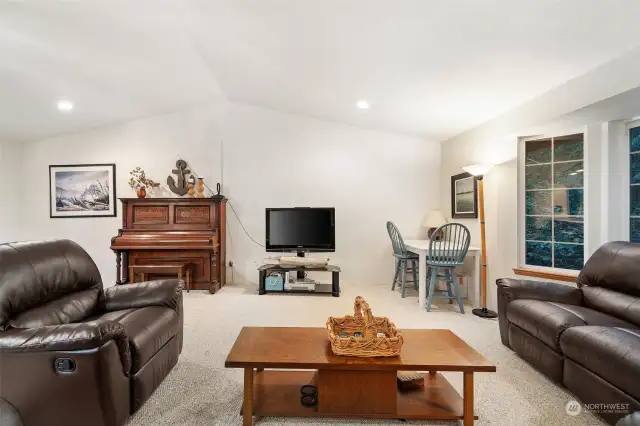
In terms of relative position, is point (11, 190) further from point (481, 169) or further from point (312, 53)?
point (481, 169)

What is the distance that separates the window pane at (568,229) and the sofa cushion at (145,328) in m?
3.44

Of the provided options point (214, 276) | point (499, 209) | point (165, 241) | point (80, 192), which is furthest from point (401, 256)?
point (80, 192)

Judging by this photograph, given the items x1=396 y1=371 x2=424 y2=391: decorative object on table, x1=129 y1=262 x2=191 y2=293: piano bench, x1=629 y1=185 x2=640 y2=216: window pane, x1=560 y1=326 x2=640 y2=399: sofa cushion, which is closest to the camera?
x1=560 y1=326 x2=640 y2=399: sofa cushion

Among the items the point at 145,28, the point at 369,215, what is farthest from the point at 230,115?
the point at 369,215

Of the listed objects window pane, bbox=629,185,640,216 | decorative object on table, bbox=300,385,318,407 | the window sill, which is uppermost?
window pane, bbox=629,185,640,216

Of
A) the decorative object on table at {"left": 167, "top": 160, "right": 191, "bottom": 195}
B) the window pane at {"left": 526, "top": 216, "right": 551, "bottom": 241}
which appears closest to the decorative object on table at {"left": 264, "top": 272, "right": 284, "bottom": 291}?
the decorative object on table at {"left": 167, "top": 160, "right": 191, "bottom": 195}

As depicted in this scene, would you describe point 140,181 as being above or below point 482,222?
above

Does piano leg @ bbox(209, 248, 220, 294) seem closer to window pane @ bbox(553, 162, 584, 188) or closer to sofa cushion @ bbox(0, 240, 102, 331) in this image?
sofa cushion @ bbox(0, 240, 102, 331)

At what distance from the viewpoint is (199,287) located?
484cm

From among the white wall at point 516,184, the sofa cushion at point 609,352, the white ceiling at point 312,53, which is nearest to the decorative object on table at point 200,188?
the white ceiling at point 312,53

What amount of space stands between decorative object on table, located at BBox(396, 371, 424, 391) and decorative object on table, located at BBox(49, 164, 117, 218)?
4.90 metres

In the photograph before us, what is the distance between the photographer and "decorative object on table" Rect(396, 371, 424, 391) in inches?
75.0

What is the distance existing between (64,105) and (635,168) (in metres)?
5.97

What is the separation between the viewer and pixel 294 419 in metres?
1.79
